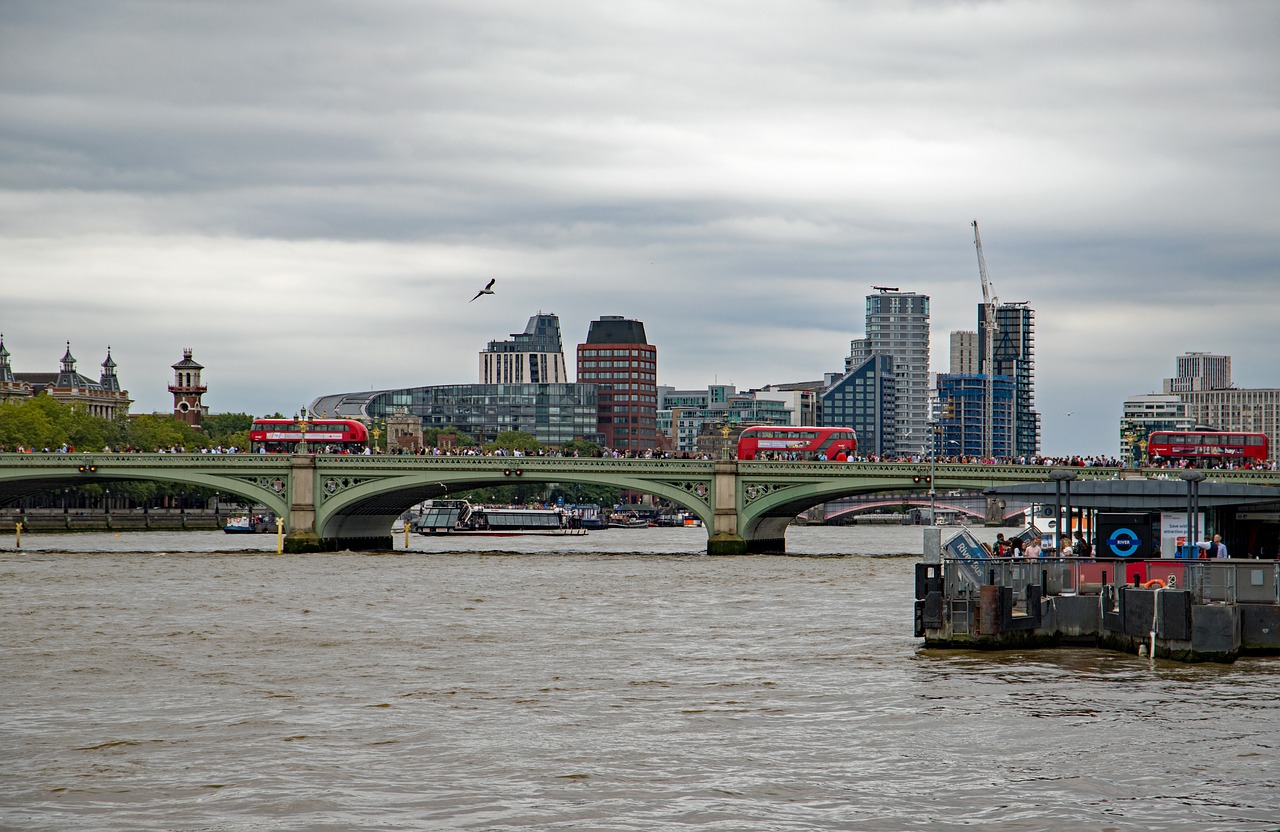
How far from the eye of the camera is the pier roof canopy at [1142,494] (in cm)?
4175

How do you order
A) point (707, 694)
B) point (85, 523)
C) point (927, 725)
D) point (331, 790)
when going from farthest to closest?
point (85, 523)
point (707, 694)
point (927, 725)
point (331, 790)

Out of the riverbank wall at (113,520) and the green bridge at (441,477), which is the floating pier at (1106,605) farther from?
the riverbank wall at (113,520)

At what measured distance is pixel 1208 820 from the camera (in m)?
19.8

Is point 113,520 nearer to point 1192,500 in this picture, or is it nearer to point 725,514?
point 725,514

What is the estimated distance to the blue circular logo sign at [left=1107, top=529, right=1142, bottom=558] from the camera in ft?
135

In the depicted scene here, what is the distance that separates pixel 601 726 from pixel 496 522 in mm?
127135

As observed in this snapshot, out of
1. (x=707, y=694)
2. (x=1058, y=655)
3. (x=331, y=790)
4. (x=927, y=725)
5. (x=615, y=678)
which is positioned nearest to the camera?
(x=331, y=790)

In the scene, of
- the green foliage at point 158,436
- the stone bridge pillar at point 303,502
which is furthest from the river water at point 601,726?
the green foliage at point 158,436

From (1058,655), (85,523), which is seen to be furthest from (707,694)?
(85,523)

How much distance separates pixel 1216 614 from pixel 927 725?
917 centimetres

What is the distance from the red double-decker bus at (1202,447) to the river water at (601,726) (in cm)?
5175

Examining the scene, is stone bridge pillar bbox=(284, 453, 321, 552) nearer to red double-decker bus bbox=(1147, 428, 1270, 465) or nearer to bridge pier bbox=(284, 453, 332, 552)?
bridge pier bbox=(284, 453, 332, 552)

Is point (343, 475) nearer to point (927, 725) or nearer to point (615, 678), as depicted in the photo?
point (615, 678)

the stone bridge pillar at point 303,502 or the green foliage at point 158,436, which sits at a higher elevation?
the green foliage at point 158,436
